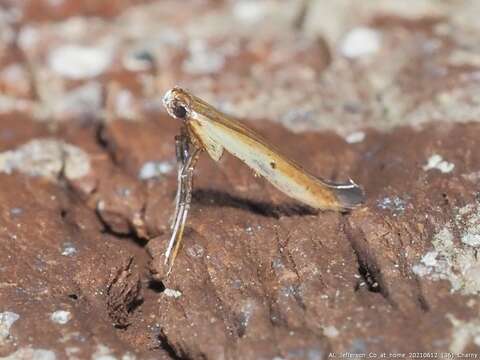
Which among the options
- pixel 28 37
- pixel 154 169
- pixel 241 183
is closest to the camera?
pixel 241 183

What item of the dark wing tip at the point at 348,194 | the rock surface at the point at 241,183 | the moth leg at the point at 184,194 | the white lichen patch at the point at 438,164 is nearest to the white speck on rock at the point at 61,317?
the rock surface at the point at 241,183

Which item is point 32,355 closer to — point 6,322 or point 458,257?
point 6,322

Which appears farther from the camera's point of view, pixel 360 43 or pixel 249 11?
pixel 249 11

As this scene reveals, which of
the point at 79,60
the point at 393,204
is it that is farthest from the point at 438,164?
the point at 79,60

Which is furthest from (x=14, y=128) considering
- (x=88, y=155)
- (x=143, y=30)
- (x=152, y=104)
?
(x=143, y=30)

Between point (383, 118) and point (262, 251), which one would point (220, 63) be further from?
point (262, 251)

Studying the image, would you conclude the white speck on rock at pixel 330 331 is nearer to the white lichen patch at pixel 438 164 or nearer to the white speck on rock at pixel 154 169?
the white lichen patch at pixel 438 164

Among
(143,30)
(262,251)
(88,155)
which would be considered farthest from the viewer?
(143,30)
